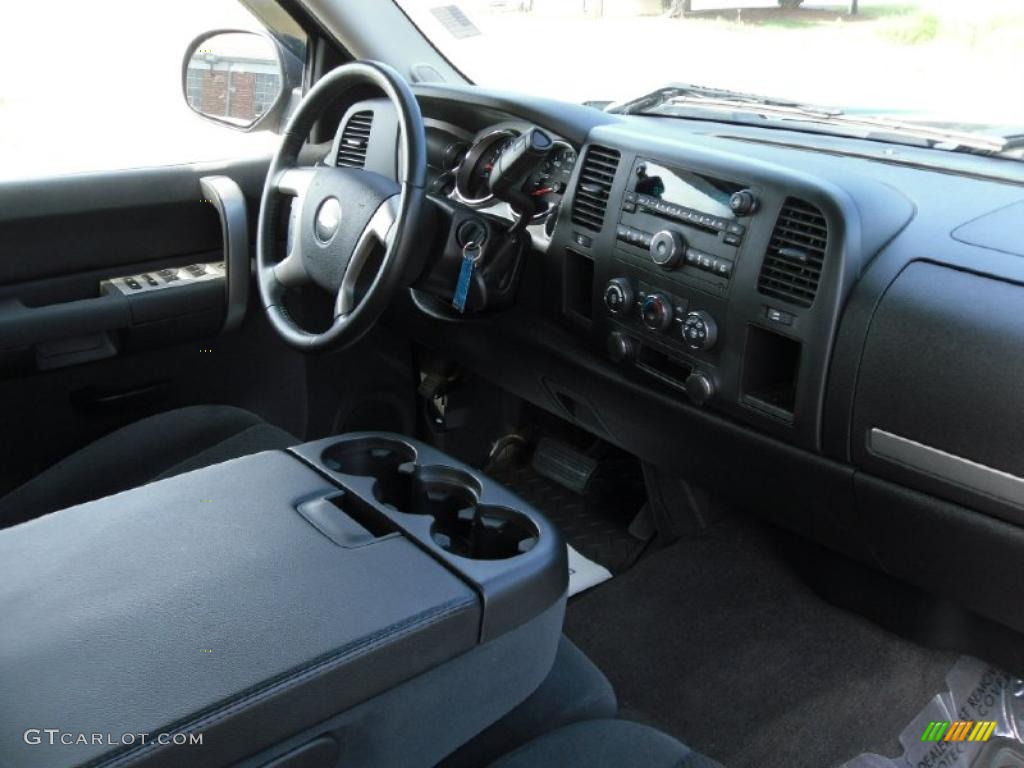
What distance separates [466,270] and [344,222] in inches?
9.7

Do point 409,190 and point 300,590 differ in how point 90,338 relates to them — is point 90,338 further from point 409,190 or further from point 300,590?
point 300,590

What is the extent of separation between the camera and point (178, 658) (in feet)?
3.45

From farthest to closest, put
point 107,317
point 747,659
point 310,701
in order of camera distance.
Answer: point 107,317, point 747,659, point 310,701

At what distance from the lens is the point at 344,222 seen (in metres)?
1.86

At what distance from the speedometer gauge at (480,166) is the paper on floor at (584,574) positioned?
85cm

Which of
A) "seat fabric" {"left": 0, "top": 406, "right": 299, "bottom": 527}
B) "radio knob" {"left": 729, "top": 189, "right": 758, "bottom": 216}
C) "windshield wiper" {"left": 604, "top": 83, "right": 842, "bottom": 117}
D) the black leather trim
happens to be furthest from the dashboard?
the black leather trim

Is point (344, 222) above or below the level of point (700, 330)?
above

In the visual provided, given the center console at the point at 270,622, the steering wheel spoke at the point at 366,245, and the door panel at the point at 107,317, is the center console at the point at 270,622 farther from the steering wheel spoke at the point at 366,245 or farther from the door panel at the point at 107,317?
the door panel at the point at 107,317

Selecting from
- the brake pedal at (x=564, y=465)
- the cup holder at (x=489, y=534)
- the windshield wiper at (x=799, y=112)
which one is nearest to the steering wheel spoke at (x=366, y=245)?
the cup holder at (x=489, y=534)

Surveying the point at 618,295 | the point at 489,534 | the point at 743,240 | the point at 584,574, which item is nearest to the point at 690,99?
the point at 618,295

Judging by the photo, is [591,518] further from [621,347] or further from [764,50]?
[764,50]

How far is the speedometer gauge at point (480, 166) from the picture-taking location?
2.14 meters

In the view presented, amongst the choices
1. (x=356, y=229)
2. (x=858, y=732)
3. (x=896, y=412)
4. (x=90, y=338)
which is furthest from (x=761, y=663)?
(x=90, y=338)

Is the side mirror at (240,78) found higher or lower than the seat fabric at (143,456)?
higher
